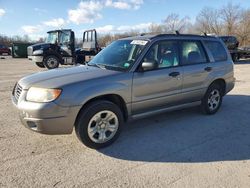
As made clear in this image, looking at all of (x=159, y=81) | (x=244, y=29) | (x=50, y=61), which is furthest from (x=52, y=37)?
(x=244, y=29)

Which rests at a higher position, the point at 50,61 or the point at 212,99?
the point at 50,61

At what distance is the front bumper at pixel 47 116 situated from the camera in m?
3.71

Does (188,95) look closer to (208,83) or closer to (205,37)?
(208,83)

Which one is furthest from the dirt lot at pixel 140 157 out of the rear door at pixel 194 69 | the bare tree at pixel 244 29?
the bare tree at pixel 244 29

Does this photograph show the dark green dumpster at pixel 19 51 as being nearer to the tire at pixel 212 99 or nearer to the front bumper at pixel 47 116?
the tire at pixel 212 99

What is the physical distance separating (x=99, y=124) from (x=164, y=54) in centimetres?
185

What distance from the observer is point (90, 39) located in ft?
56.4

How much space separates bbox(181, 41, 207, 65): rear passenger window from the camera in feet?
17.5

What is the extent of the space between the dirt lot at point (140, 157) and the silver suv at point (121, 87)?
38 centimetres

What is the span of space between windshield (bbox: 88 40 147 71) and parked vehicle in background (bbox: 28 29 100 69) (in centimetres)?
1131

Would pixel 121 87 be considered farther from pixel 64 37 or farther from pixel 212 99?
pixel 64 37

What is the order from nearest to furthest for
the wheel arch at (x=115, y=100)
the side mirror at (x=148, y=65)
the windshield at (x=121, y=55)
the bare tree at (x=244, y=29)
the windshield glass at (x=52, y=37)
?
the wheel arch at (x=115, y=100) < the side mirror at (x=148, y=65) < the windshield at (x=121, y=55) < the windshield glass at (x=52, y=37) < the bare tree at (x=244, y=29)

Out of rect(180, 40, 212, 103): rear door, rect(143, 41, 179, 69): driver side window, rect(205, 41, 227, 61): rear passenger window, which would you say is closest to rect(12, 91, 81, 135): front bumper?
rect(143, 41, 179, 69): driver side window

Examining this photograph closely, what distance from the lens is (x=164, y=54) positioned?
5008 mm
